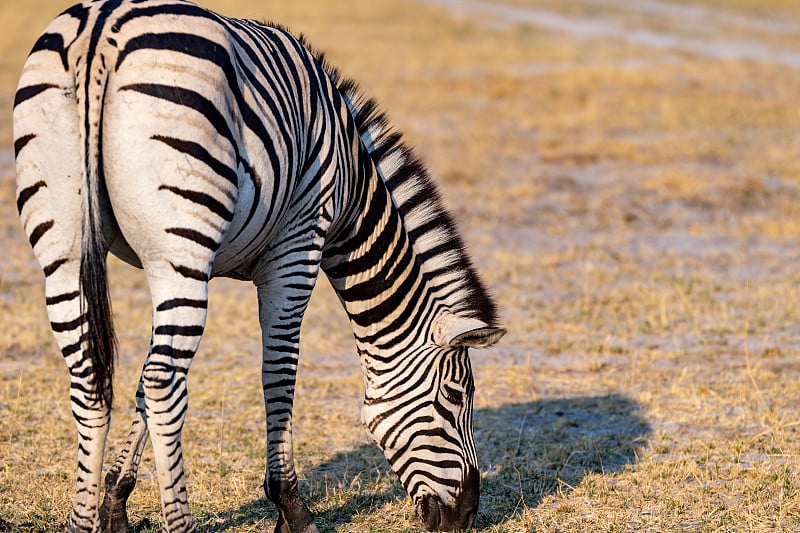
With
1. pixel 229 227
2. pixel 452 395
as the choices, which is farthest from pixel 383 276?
pixel 229 227

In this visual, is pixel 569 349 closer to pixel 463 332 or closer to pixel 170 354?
pixel 463 332

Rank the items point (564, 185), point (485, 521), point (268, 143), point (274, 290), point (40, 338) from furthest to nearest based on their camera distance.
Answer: point (564, 185) < point (40, 338) < point (485, 521) < point (274, 290) < point (268, 143)

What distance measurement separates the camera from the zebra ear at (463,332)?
4.71 meters

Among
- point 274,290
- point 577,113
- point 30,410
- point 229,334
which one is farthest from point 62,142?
point 577,113

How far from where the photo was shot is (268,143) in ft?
14.1

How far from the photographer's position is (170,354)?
13.2 feet

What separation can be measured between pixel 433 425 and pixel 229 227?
150 cm

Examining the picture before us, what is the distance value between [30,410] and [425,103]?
51.7 feet

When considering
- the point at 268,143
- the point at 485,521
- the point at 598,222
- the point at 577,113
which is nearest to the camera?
the point at 268,143

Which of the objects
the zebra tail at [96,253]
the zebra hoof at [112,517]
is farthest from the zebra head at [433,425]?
the zebra tail at [96,253]

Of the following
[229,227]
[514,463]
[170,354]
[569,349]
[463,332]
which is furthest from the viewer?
[569,349]

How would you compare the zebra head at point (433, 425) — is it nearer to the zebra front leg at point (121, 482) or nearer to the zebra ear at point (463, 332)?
the zebra ear at point (463, 332)

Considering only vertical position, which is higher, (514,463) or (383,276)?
(383,276)

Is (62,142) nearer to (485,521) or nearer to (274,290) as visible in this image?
(274,290)
